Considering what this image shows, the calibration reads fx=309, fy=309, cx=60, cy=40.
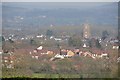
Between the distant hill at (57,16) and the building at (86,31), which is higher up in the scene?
the distant hill at (57,16)

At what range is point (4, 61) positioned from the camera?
4.56 m

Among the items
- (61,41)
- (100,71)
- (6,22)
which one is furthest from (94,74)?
(6,22)

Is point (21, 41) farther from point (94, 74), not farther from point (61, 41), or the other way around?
point (94, 74)

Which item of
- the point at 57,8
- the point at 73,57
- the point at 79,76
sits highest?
the point at 57,8

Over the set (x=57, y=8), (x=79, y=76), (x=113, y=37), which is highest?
(x=57, y=8)

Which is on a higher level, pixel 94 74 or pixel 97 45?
pixel 97 45

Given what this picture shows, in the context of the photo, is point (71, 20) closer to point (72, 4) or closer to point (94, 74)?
point (72, 4)

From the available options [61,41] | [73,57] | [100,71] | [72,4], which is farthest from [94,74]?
[72,4]

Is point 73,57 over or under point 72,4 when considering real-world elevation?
under

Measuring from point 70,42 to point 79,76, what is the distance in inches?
20.4

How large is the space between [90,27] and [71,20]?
293 mm

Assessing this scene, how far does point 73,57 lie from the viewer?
454 centimetres

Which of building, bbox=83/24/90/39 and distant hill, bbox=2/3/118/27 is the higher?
distant hill, bbox=2/3/118/27

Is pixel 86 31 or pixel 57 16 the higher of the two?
pixel 57 16
